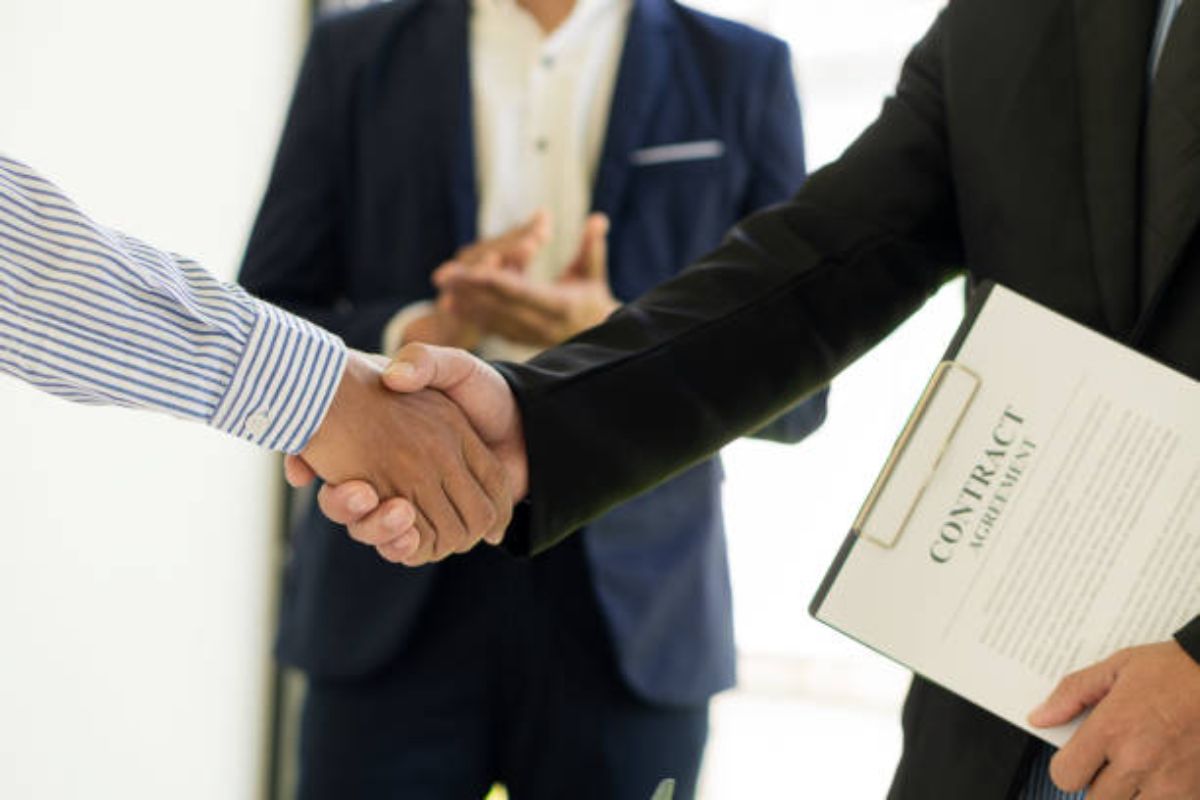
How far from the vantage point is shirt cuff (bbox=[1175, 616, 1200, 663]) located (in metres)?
0.79

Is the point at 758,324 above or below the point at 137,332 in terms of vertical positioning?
above

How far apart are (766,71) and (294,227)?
25.6 inches

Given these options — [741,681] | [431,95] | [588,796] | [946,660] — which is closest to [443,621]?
[588,796]

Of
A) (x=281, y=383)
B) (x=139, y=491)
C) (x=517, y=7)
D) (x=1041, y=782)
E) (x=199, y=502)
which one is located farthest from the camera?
(x=199, y=502)

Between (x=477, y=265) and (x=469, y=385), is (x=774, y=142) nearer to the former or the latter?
(x=477, y=265)

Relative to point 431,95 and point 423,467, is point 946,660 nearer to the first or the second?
point 423,467

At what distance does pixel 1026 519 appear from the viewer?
0.86m

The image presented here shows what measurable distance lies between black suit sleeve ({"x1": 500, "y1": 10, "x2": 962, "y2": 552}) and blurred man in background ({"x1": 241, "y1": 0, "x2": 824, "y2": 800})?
38cm

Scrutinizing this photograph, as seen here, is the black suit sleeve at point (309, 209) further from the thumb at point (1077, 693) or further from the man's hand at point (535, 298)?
the thumb at point (1077, 693)

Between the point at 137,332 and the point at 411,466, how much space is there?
279 mm

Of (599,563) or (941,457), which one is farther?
(599,563)

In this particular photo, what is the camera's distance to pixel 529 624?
1.50 metres

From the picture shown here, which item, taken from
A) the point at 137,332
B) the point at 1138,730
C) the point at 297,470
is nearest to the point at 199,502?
the point at 297,470

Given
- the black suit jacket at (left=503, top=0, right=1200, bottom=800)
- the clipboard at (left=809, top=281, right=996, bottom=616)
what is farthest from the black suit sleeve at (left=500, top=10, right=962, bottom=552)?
the clipboard at (left=809, top=281, right=996, bottom=616)
